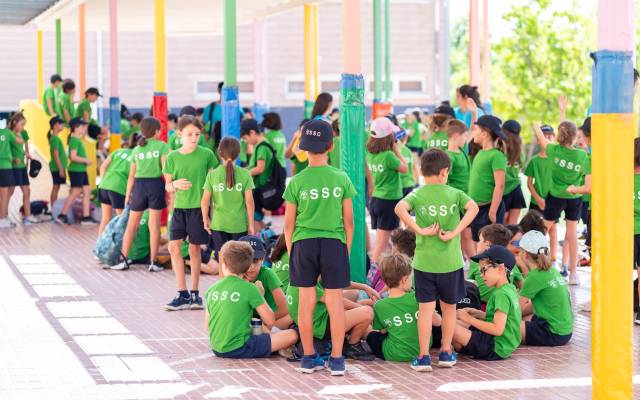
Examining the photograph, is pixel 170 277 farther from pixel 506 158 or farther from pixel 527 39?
pixel 527 39

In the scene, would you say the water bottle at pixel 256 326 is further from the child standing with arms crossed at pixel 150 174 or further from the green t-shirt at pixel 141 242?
the green t-shirt at pixel 141 242

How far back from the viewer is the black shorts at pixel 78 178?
18.5m

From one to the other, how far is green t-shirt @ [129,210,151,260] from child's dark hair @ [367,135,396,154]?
10.6 feet

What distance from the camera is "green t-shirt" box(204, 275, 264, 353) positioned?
8.61 metres

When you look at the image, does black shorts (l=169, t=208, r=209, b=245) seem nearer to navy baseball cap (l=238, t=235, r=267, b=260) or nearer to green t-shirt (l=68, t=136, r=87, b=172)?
navy baseball cap (l=238, t=235, r=267, b=260)

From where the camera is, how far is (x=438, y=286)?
27.6ft

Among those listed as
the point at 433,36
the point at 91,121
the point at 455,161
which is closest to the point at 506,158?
the point at 455,161

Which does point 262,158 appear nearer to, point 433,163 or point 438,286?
point 433,163

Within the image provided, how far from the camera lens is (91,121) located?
20.7 meters

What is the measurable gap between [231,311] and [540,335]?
8.22ft

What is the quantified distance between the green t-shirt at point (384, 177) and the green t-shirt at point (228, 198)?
2216 millimetres

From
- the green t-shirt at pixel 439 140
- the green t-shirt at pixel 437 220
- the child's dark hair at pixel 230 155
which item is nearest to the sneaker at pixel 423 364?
the green t-shirt at pixel 437 220

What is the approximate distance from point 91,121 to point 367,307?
12.8m

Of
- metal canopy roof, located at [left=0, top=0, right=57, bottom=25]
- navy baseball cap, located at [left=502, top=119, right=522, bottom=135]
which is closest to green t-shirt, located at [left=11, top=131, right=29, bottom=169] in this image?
metal canopy roof, located at [left=0, top=0, right=57, bottom=25]
